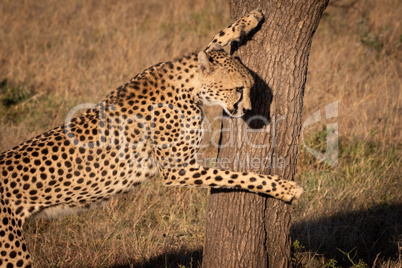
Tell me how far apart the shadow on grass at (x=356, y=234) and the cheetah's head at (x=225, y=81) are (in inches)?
62.1

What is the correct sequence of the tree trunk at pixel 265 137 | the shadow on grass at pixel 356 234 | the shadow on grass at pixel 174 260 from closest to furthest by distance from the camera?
the tree trunk at pixel 265 137, the shadow on grass at pixel 174 260, the shadow on grass at pixel 356 234

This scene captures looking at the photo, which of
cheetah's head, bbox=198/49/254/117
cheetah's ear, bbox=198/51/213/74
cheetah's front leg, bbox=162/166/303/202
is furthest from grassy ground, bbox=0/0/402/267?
cheetah's ear, bbox=198/51/213/74

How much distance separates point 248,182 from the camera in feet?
11.0

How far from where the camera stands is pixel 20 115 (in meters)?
6.36

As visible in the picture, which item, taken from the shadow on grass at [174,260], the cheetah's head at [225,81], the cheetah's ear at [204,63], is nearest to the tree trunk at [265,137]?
the cheetah's head at [225,81]

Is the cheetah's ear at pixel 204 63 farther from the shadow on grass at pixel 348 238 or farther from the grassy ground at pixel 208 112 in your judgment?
the shadow on grass at pixel 348 238

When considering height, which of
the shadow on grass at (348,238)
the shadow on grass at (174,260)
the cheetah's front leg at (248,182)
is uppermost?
the cheetah's front leg at (248,182)

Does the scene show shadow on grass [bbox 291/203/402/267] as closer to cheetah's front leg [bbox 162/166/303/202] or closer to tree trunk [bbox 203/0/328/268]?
tree trunk [bbox 203/0/328/268]

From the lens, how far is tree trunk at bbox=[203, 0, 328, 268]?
3.35 m

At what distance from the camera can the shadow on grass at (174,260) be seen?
4172 millimetres

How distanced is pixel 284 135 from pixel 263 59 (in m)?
0.56

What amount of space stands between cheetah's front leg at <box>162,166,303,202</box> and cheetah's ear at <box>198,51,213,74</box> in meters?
0.71

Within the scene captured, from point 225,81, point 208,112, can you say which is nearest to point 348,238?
point 225,81

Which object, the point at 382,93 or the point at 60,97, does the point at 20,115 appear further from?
the point at 382,93
